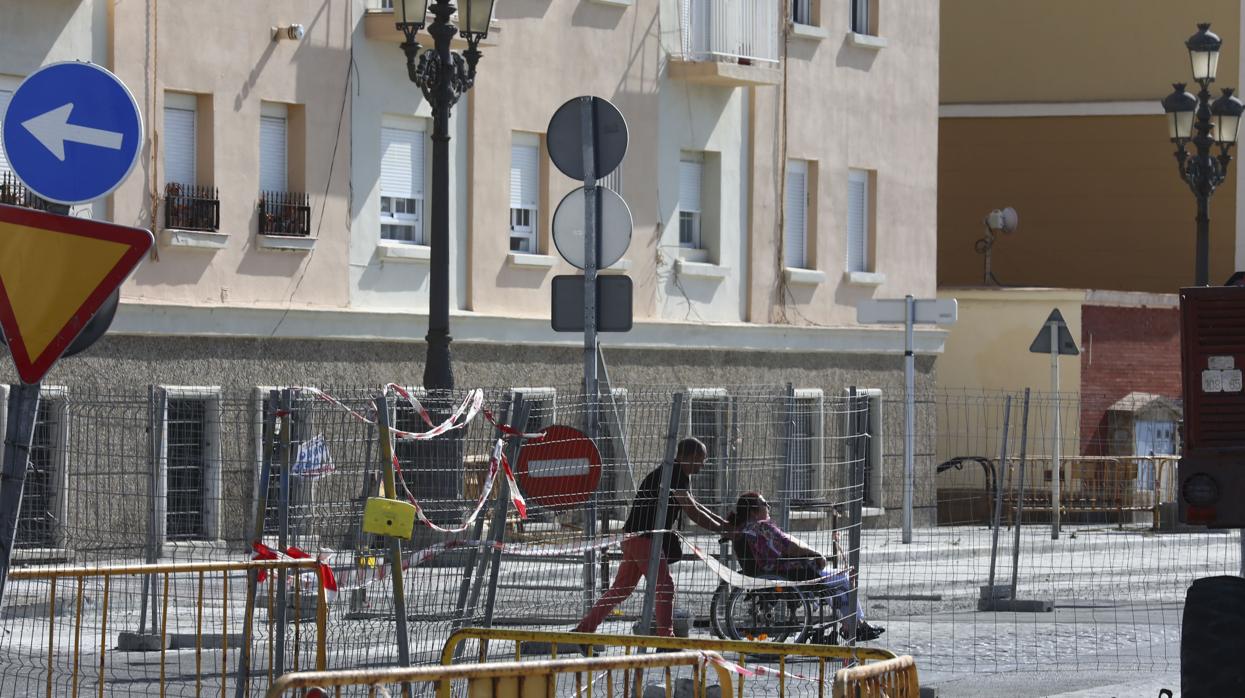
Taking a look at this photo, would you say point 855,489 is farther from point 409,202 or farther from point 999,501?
point 409,202

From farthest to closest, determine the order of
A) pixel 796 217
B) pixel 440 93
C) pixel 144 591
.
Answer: pixel 796 217
pixel 440 93
pixel 144 591

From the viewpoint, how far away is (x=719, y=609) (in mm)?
13844

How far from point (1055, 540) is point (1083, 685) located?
8983 millimetres

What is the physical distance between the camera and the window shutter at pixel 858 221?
1273 inches

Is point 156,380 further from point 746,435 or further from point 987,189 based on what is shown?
point 987,189

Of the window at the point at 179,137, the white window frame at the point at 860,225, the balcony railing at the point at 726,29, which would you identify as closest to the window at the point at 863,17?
the white window frame at the point at 860,225

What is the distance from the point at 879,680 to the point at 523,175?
21111 millimetres

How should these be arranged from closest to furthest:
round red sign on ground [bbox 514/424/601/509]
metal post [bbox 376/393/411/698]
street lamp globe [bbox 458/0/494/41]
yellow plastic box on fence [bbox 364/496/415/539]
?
yellow plastic box on fence [bbox 364/496/415/539]
metal post [bbox 376/393/411/698]
round red sign on ground [bbox 514/424/601/509]
street lamp globe [bbox 458/0/494/41]

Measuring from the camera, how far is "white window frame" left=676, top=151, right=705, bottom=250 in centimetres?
2948

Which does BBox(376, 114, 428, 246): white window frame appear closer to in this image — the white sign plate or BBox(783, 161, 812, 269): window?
the white sign plate

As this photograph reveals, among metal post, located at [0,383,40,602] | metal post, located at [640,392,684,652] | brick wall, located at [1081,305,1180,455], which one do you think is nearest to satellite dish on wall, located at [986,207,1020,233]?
brick wall, located at [1081,305,1180,455]

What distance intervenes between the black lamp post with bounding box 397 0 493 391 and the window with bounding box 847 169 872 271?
1190cm

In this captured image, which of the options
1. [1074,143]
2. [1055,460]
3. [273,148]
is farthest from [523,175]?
[1074,143]

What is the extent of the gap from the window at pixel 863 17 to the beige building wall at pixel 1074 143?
9292 mm
